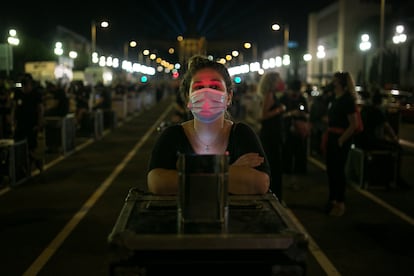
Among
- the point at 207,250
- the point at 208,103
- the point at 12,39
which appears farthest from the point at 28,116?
the point at 12,39

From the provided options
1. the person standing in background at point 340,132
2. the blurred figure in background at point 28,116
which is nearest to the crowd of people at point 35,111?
the blurred figure in background at point 28,116

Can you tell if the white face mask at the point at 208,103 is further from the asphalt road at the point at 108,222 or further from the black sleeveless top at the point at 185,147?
the asphalt road at the point at 108,222

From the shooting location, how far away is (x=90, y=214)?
29.7 feet

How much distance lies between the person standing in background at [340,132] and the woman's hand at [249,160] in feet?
18.0

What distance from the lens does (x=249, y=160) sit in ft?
11.4

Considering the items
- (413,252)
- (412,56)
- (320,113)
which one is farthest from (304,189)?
(412,56)

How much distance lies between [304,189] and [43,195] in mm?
4405

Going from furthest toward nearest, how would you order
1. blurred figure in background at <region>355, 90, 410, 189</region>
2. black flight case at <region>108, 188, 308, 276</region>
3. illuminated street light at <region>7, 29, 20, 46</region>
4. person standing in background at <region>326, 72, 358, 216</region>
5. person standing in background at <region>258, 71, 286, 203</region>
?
1. illuminated street light at <region>7, 29, 20, 46</region>
2. blurred figure in background at <region>355, 90, 410, 189</region>
3. person standing in background at <region>258, 71, 286, 203</region>
4. person standing in background at <region>326, 72, 358, 216</region>
5. black flight case at <region>108, 188, 308, 276</region>

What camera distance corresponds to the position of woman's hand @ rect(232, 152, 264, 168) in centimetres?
346

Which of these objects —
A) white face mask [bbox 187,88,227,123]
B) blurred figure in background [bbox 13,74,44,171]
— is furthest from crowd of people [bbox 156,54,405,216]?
blurred figure in background [bbox 13,74,44,171]

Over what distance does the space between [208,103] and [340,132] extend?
569cm

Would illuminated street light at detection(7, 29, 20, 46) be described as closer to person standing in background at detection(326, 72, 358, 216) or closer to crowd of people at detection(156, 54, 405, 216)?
crowd of people at detection(156, 54, 405, 216)

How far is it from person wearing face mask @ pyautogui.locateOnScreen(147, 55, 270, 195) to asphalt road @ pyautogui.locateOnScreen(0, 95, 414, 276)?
3023mm

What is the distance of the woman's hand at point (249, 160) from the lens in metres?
3.46
